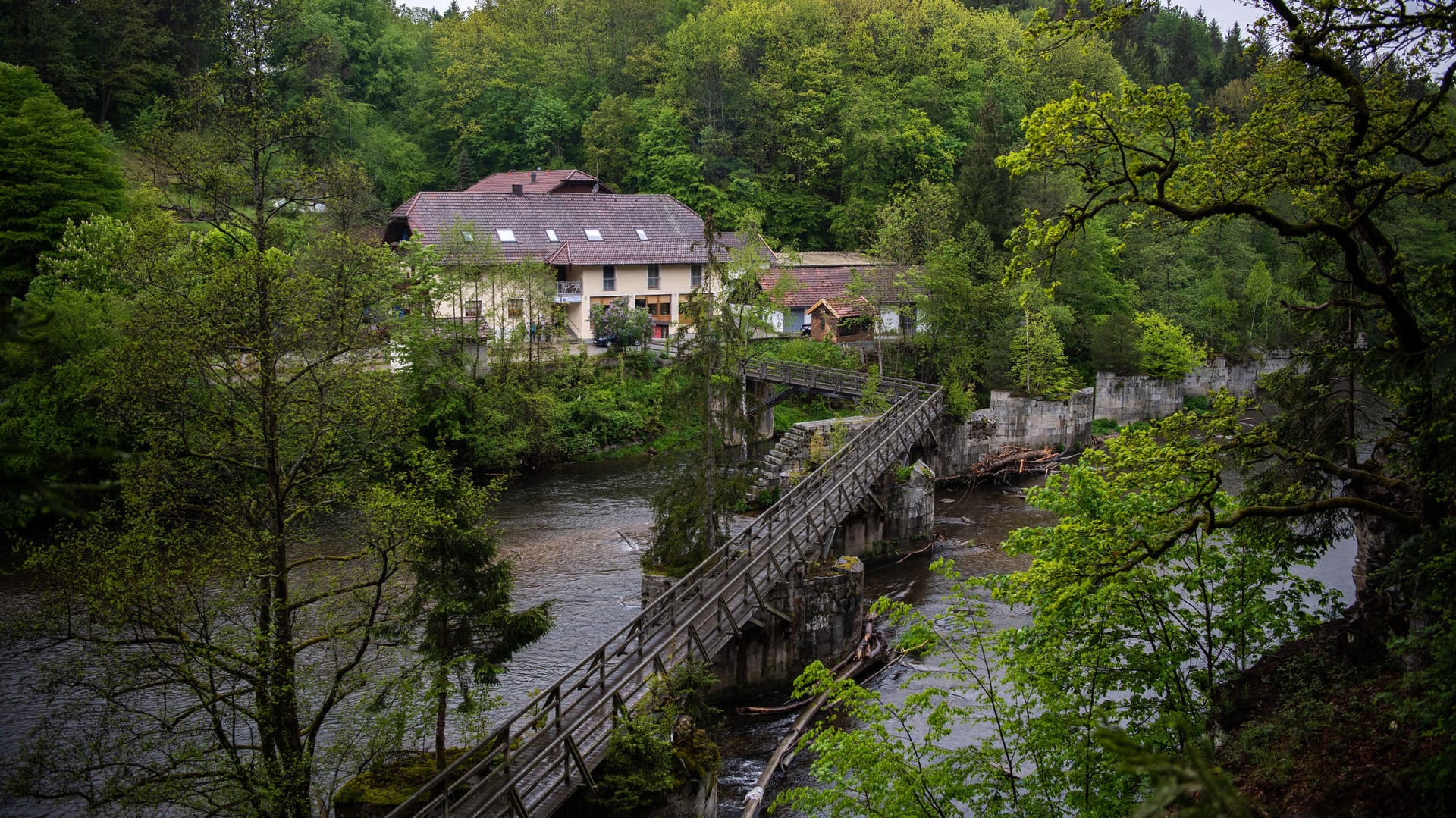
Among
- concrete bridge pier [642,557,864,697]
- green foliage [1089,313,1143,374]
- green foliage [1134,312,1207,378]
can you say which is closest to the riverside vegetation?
concrete bridge pier [642,557,864,697]

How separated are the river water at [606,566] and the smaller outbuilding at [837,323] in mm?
13427

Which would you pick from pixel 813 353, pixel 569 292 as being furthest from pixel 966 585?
pixel 569 292

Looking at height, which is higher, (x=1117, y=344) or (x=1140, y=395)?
(x=1117, y=344)

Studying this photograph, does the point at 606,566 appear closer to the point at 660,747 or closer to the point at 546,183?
the point at 660,747

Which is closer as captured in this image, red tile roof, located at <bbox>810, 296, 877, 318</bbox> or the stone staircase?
the stone staircase

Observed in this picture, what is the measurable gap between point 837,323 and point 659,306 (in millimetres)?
9612

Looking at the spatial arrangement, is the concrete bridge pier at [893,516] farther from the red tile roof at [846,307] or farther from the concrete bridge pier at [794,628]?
the red tile roof at [846,307]

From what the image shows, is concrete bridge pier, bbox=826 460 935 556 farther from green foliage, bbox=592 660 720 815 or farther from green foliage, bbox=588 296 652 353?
green foliage, bbox=588 296 652 353

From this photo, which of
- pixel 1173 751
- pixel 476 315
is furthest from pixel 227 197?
Result: pixel 476 315

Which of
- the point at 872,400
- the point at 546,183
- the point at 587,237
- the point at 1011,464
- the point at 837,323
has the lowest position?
the point at 1011,464

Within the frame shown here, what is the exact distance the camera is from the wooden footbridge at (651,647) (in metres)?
14.2

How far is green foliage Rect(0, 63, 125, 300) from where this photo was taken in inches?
1345

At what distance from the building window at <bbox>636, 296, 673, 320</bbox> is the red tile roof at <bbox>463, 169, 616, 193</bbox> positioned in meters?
9.80

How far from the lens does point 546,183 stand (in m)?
60.5
